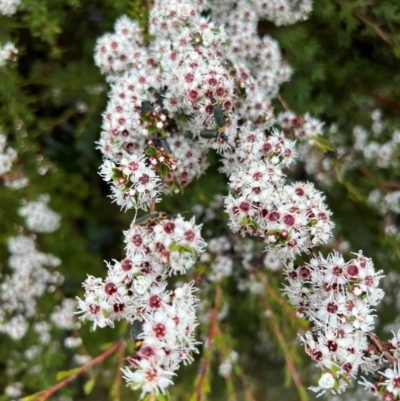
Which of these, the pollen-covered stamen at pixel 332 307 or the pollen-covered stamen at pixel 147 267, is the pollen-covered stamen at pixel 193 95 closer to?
the pollen-covered stamen at pixel 147 267

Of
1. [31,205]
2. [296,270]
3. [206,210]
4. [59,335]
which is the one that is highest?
[296,270]

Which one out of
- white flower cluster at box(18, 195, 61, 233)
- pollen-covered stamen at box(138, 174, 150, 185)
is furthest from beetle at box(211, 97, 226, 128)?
white flower cluster at box(18, 195, 61, 233)

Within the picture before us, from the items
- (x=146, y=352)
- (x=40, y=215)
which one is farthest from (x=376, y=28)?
(x=40, y=215)

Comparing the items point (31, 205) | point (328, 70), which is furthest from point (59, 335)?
point (328, 70)

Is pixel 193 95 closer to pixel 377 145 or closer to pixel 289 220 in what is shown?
pixel 289 220

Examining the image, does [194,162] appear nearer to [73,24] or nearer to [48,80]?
[48,80]

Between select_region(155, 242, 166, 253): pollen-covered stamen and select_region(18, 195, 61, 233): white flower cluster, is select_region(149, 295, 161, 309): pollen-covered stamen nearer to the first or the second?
select_region(155, 242, 166, 253): pollen-covered stamen

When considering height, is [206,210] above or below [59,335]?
above
